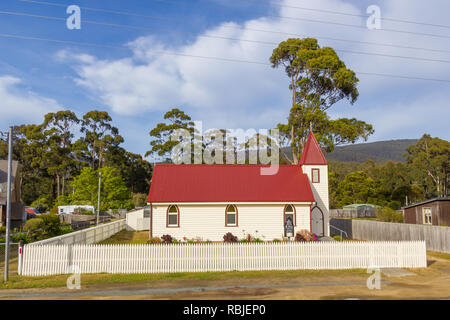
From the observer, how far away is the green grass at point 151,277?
558 inches

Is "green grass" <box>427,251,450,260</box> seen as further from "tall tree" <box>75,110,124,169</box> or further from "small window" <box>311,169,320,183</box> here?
"tall tree" <box>75,110,124,169</box>

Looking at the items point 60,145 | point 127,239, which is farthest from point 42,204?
point 127,239

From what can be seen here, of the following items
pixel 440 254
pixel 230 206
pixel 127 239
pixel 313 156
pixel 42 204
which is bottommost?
pixel 440 254

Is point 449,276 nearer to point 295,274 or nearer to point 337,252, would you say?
point 337,252

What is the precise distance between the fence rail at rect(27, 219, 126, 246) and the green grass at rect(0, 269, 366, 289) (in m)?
2.31

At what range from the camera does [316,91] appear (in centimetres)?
4400

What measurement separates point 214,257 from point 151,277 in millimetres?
3194

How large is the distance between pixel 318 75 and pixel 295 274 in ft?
106

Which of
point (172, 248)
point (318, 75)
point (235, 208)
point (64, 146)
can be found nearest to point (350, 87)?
point (318, 75)

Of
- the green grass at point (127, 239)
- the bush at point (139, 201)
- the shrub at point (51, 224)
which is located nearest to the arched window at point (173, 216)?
the green grass at point (127, 239)

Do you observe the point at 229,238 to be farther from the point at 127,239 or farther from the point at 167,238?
the point at 127,239

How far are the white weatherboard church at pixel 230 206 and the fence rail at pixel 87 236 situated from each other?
4.62 meters

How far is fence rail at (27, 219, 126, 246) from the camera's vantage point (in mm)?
18058

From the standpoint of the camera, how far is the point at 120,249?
16.5 m
